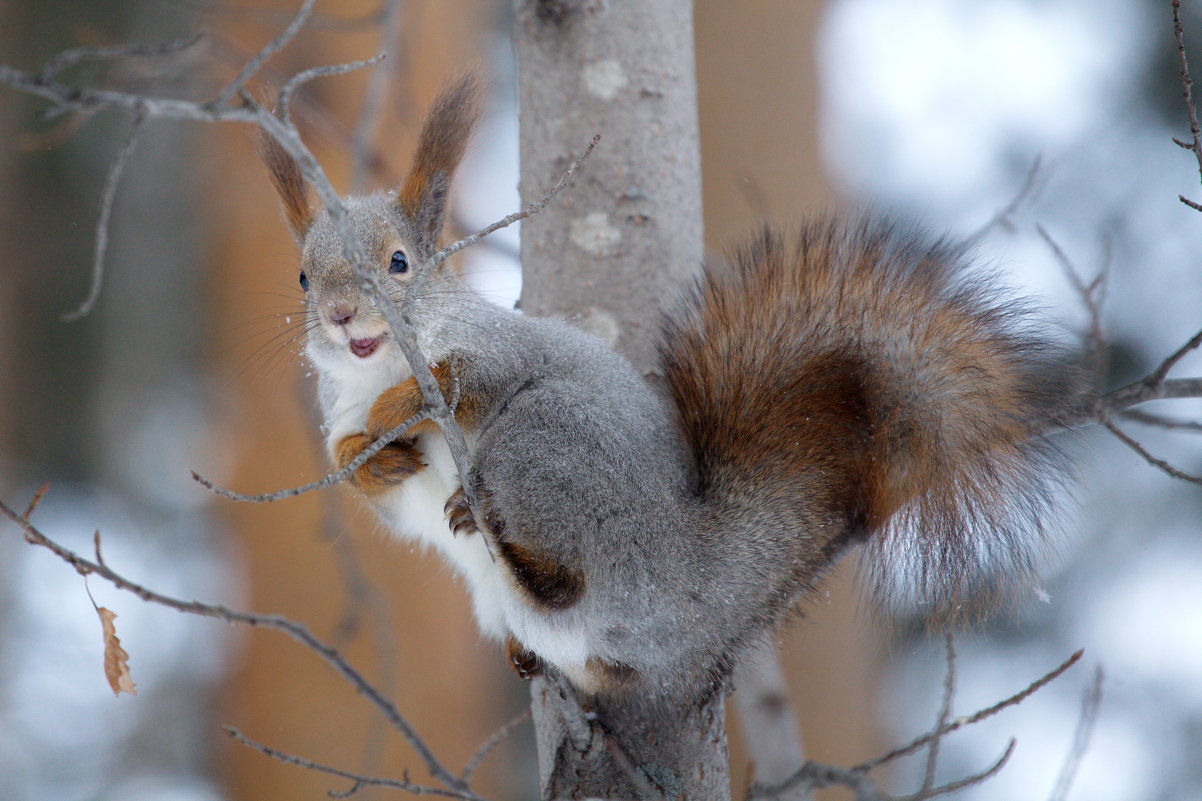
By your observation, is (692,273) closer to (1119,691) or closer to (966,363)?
(966,363)

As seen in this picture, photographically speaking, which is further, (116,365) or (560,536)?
(116,365)

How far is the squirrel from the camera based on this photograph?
A: 4.09ft

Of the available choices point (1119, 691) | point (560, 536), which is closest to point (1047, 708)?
point (1119, 691)

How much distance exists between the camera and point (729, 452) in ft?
4.38

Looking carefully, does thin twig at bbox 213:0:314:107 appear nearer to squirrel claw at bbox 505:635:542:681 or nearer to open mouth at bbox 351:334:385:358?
open mouth at bbox 351:334:385:358

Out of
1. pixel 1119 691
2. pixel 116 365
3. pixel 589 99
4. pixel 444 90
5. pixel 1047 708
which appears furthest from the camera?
pixel 116 365

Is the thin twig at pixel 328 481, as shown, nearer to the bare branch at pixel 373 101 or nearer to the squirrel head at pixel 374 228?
the squirrel head at pixel 374 228

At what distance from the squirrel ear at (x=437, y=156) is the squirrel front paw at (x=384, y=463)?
31cm

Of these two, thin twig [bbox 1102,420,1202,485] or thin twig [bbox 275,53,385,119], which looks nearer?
thin twig [bbox 275,53,385,119]

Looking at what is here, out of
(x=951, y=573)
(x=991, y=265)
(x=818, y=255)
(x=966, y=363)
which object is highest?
(x=818, y=255)

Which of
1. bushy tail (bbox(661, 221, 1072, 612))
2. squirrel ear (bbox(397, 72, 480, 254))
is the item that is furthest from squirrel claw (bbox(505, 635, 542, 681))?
squirrel ear (bbox(397, 72, 480, 254))

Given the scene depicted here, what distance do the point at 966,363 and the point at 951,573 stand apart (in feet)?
0.87

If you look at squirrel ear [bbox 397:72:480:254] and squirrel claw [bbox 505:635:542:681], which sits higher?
squirrel ear [bbox 397:72:480:254]

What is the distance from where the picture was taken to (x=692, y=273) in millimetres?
1579
